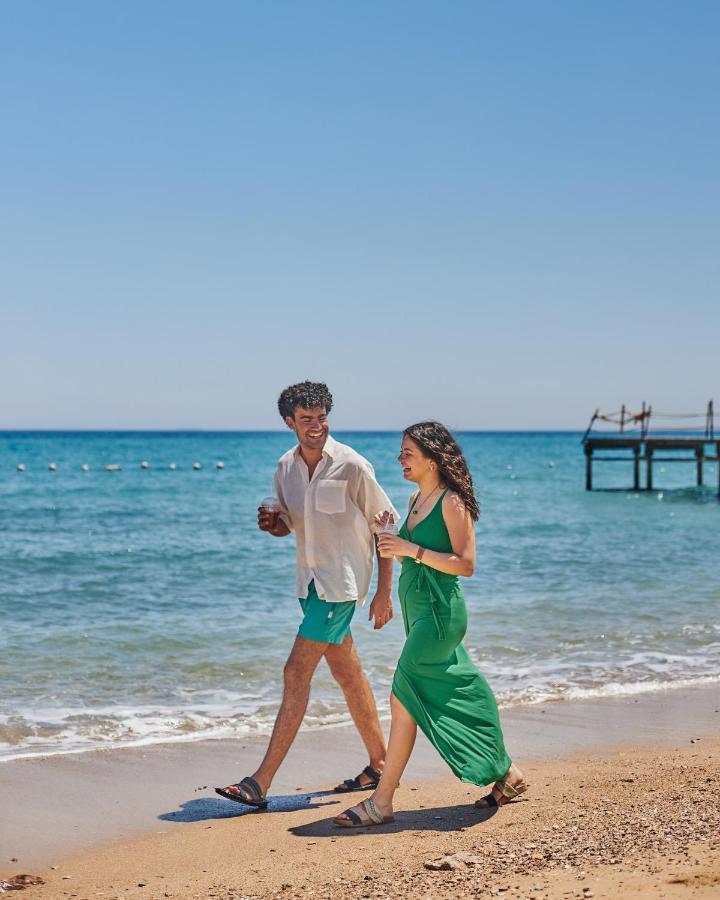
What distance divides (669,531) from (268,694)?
17321mm

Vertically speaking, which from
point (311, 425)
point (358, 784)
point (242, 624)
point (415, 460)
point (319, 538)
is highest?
point (311, 425)

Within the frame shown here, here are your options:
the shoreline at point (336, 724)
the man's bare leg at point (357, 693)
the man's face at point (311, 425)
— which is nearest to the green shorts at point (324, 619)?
the man's bare leg at point (357, 693)

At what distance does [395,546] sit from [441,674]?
601 mm

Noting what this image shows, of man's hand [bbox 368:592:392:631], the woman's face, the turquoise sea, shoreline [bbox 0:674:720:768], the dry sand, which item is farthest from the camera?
the turquoise sea

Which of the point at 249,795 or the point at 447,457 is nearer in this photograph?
the point at 447,457

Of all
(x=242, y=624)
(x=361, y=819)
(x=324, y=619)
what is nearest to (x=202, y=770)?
(x=324, y=619)

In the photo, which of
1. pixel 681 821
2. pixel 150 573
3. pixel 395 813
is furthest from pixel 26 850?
pixel 150 573

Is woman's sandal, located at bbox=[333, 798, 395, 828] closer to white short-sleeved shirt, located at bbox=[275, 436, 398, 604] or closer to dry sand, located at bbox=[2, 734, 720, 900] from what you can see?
dry sand, located at bbox=[2, 734, 720, 900]

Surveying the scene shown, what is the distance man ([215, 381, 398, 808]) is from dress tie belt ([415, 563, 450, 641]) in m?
0.40

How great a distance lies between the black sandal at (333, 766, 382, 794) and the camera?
5.37m

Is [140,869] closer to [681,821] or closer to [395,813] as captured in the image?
[395,813]

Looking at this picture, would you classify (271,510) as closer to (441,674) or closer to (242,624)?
(441,674)

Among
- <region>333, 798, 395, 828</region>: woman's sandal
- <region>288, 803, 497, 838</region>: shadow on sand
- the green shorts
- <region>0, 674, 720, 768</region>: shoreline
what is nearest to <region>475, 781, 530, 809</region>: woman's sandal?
<region>288, 803, 497, 838</region>: shadow on sand

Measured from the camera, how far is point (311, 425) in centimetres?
504
